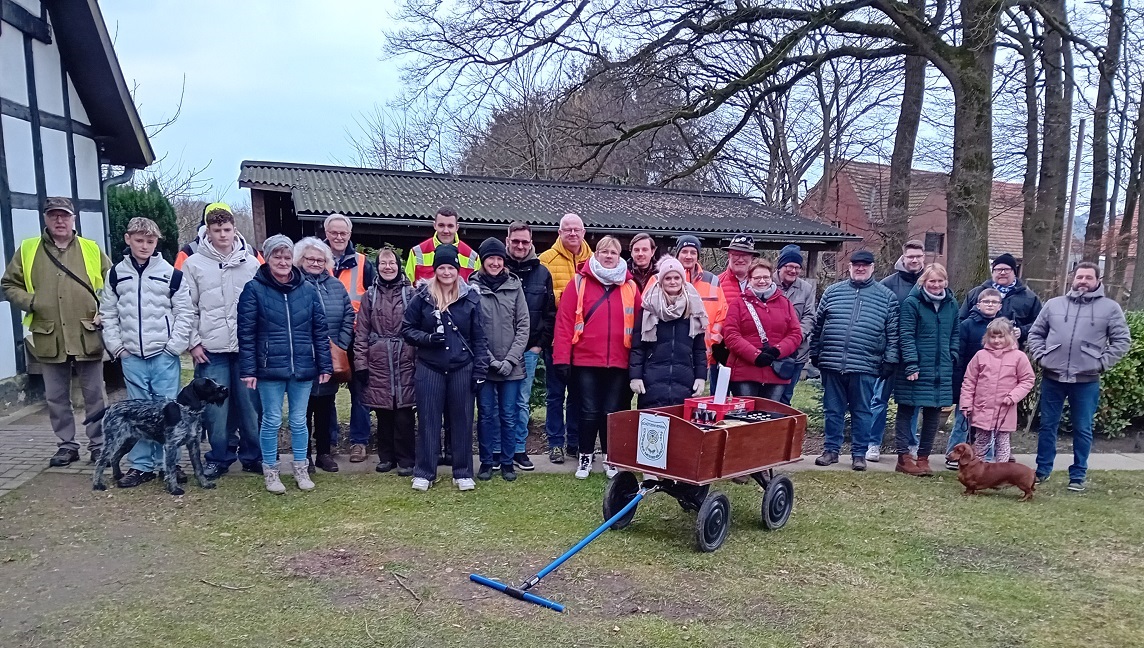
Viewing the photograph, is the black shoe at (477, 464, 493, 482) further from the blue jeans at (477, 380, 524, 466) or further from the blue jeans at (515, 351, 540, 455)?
the blue jeans at (515, 351, 540, 455)

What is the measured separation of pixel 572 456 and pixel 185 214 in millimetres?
23955

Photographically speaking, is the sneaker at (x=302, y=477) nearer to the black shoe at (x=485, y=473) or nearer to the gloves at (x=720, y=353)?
the black shoe at (x=485, y=473)

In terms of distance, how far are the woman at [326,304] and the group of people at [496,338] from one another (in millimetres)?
17

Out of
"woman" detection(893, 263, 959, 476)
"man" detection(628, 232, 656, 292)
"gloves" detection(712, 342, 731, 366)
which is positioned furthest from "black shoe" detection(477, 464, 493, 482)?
"woman" detection(893, 263, 959, 476)

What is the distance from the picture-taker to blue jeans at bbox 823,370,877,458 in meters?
6.51

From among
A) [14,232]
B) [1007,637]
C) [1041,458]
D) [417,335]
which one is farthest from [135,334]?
[1041,458]

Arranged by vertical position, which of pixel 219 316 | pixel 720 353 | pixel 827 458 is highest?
pixel 219 316

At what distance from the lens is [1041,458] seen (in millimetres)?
6500

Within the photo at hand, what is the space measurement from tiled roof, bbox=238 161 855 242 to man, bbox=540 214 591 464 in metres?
6.03

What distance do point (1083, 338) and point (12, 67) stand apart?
11.0 metres

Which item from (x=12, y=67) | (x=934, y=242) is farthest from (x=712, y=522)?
(x=934, y=242)

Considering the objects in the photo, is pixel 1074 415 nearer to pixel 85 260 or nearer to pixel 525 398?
pixel 525 398

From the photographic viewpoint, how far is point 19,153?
8.42 metres

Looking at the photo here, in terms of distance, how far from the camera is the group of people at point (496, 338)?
5410 mm
